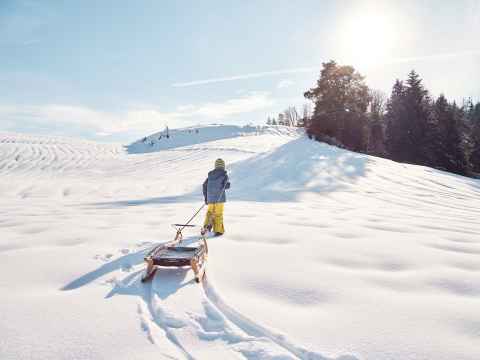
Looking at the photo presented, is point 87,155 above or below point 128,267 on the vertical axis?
above

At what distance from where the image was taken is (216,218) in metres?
6.07

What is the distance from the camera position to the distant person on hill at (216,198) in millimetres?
6027

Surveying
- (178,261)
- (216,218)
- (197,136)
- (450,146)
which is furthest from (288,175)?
(197,136)

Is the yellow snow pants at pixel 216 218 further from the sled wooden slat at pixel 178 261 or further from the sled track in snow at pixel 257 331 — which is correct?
the sled track in snow at pixel 257 331

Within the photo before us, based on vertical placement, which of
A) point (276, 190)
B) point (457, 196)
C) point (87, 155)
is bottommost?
point (457, 196)

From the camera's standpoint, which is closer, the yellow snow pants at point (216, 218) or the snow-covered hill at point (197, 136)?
the yellow snow pants at point (216, 218)

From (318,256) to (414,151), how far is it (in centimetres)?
3582

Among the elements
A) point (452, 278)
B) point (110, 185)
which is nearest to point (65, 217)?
point (452, 278)

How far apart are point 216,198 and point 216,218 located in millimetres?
462

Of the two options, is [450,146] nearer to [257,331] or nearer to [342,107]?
[342,107]

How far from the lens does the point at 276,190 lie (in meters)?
14.0

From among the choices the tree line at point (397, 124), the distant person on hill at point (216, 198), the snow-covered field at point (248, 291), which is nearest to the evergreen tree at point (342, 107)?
the tree line at point (397, 124)

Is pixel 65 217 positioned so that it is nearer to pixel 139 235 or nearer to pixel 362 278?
pixel 139 235

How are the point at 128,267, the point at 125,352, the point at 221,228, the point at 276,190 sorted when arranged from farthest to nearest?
the point at 276,190 → the point at 221,228 → the point at 128,267 → the point at 125,352
